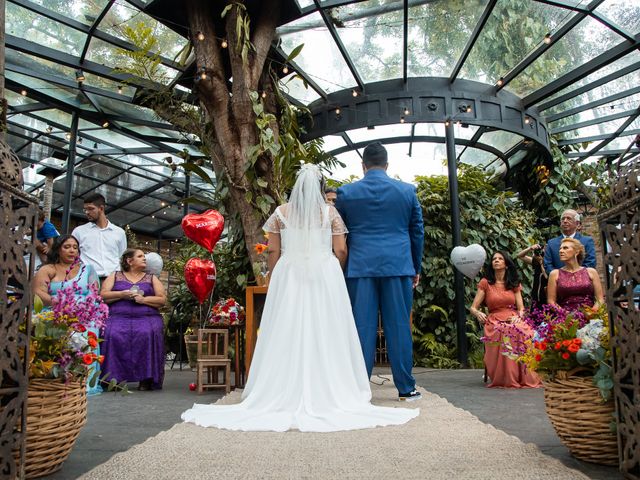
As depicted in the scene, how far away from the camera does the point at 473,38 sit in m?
6.64

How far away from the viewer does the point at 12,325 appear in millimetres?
1589

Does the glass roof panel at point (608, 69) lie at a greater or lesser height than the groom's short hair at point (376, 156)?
greater

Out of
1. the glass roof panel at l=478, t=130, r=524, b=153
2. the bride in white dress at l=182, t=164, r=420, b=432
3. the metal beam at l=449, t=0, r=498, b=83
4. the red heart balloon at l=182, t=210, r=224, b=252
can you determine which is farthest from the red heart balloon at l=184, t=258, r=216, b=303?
the glass roof panel at l=478, t=130, r=524, b=153

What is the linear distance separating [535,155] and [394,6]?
14.6ft

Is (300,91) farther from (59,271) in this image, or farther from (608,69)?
(59,271)

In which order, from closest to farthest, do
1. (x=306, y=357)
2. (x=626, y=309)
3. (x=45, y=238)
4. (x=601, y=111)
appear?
(x=626, y=309), (x=306, y=357), (x=45, y=238), (x=601, y=111)

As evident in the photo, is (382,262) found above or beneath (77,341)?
above

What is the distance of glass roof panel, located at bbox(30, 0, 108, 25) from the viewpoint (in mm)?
6207

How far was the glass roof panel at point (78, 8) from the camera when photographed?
244 inches

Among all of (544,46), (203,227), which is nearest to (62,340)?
(203,227)

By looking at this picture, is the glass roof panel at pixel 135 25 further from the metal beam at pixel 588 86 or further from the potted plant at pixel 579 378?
the potted plant at pixel 579 378

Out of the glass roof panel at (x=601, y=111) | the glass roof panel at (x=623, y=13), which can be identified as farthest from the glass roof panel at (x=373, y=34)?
the glass roof panel at (x=601, y=111)

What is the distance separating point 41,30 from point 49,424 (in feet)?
19.9

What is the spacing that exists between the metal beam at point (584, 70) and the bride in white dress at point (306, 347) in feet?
15.5
